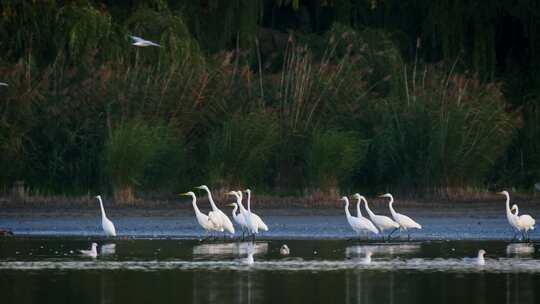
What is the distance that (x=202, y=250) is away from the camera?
74.6ft

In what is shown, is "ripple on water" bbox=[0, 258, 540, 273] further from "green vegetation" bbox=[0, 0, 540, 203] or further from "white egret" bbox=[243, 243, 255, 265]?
"green vegetation" bbox=[0, 0, 540, 203]

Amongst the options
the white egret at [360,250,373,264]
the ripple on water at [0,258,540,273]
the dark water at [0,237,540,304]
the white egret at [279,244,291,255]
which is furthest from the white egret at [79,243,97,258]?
the white egret at [360,250,373,264]

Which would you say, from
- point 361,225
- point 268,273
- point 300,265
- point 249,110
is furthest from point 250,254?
point 249,110

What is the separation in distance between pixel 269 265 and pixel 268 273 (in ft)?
2.87

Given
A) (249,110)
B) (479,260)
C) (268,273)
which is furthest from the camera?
(249,110)

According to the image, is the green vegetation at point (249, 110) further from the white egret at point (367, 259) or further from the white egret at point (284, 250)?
the white egret at point (284, 250)

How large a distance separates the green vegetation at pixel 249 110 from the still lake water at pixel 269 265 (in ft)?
7.82

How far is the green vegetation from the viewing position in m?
29.0

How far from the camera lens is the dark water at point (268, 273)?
55.2 ft

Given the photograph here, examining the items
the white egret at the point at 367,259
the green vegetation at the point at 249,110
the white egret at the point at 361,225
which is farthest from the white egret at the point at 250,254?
the green vegetation at the point at 249,110

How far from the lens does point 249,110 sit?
30.5 m

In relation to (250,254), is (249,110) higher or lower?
Result: higher

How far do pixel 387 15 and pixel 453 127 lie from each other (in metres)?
8.06

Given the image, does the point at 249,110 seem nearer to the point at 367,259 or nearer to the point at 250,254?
the point at 250,254
